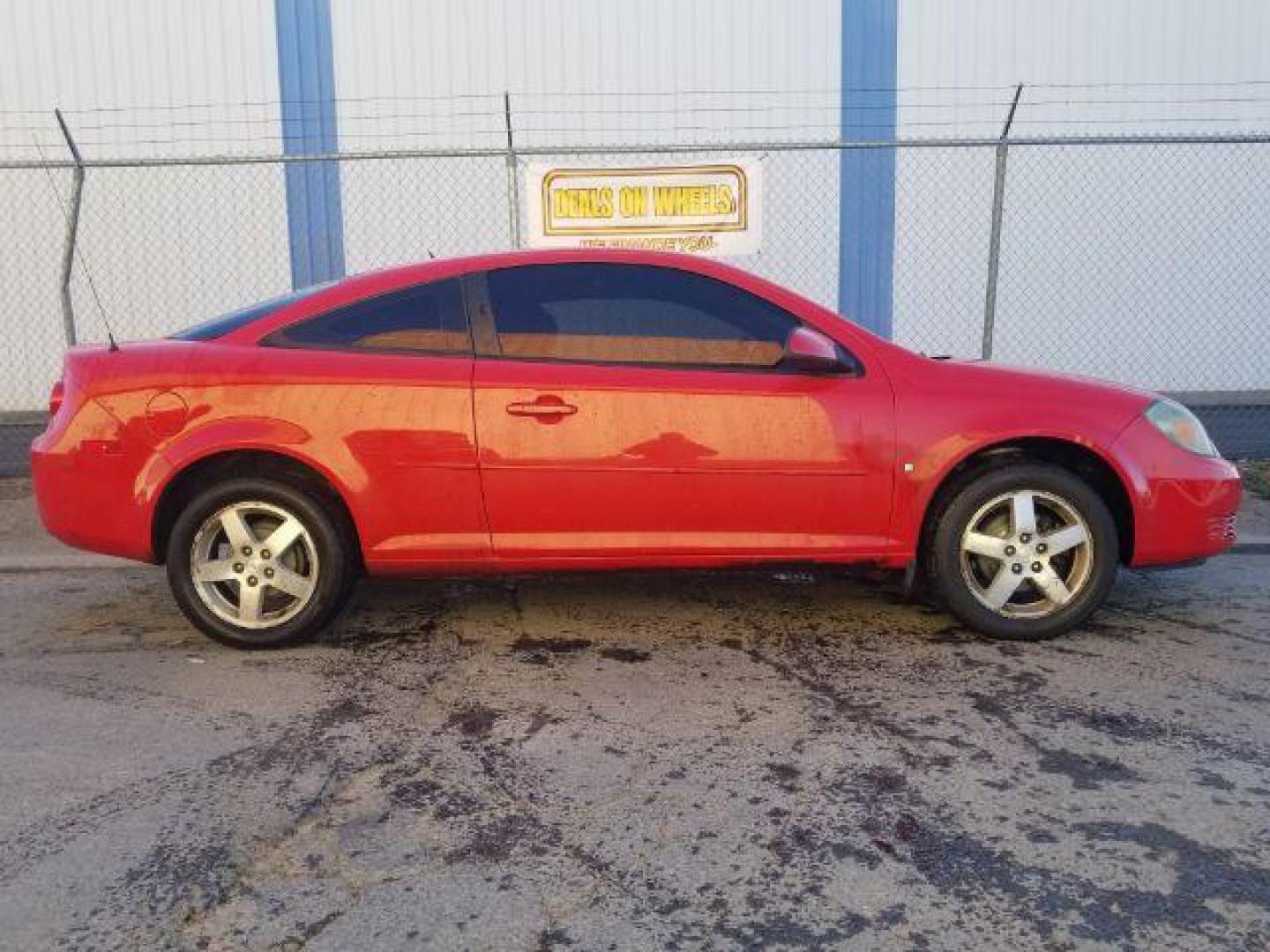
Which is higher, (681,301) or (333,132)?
(333,132)

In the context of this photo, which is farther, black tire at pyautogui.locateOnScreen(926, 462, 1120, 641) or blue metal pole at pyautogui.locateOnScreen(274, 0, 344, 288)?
blue metal pole at pyautogui.locateOnScreen(274, 0, 344, 288)

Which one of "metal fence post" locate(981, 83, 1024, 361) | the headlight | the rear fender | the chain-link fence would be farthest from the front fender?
the chain-link fence

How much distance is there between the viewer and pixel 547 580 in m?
5.33

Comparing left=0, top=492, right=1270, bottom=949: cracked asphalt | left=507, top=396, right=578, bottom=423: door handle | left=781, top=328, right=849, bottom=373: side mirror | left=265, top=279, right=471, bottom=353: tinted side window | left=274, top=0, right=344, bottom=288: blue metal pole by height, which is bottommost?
left=0, top=492, right=1270, bottom=949: cracked asphalt

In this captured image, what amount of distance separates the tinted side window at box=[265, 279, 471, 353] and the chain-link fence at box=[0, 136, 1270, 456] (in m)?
6.08

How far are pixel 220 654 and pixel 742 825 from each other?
2479mm

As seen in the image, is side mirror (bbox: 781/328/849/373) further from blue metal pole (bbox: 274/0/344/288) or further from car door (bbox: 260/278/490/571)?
blue metal pole (bbox: 274/0/344/288)

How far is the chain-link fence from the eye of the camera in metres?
10.4

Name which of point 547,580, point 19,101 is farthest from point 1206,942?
point 19,101

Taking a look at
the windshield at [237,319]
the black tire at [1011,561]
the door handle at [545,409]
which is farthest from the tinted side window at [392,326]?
the black tire at [1011,561]

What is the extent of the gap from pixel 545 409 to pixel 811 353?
1046 millimetres

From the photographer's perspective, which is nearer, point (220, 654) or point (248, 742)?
point (248, 742)

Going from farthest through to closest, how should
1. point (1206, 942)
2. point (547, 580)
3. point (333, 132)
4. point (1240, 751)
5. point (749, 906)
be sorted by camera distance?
1. point (333, 132)
2. point (547, 580)
3. point (1240, 751)
4. point (749, 906)
5. point (1206, 942)

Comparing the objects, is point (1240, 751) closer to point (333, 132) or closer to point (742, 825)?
point (742, 825)
